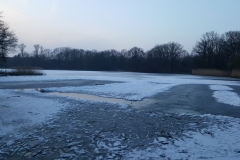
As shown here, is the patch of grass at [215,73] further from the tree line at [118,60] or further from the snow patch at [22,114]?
the snow patch at [22,114]

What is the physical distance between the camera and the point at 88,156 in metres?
4.71

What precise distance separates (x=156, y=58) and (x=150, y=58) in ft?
10.7

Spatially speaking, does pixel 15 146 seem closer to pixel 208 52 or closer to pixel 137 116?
pixel 137 116

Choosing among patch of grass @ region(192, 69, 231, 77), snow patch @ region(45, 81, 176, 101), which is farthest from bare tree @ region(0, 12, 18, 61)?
patch of grass @ region(192, 69, 231, 77)

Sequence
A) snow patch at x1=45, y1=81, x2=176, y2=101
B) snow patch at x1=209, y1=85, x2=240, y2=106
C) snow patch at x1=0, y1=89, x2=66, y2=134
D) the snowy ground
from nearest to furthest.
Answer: the snowy ground
snow patch at x1=0, y1=89, x2=66, y2=134
snow patch at x1=209, y1=85, x2=240, y2=106
snow patch at x1=45, y1=81, x2=176, y2=101

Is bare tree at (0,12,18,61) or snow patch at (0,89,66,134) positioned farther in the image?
bare tree at (0,12,18,61)

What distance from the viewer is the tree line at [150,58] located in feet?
225

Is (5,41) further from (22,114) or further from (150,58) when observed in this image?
(150,58)

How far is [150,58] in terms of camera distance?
331 ft

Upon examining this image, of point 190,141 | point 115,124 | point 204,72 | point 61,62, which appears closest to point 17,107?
point 115,124

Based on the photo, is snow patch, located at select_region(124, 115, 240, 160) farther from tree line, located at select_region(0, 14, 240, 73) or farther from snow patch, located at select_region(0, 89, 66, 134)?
tree line, located at select_region(0, 14, 240, 73)

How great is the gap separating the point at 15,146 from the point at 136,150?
2767 mm

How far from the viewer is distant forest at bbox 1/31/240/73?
241 ft

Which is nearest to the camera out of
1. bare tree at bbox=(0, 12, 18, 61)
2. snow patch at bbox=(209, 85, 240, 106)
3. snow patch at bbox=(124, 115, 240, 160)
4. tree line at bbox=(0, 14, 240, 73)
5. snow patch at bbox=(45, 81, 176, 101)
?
snow patch at bbox=(124, 115, 240, 160)
